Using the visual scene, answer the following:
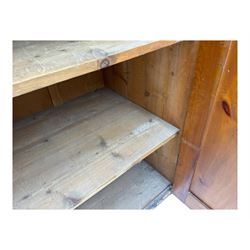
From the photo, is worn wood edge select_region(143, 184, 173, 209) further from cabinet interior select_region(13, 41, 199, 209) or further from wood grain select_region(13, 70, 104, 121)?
wood grain select_region(13, 70, 104, 121)

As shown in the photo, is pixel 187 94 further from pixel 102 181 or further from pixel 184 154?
pixel 102 181

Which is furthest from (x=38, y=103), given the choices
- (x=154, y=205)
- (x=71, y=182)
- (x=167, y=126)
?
(x=154, y=205)

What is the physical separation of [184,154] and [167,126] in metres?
0.12

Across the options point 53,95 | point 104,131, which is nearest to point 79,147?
point 104,131

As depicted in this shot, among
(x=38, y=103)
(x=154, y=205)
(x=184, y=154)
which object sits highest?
(x=38, y=103)

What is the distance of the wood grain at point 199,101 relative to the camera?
501 millimetres

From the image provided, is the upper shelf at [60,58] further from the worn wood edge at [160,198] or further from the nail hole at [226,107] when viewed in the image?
the worn wood edge at [160,198]

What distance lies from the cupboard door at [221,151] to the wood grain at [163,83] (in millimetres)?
100

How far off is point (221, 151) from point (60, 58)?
0.50 meters

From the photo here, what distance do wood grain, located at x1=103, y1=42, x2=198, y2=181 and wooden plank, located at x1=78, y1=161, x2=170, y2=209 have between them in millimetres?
63

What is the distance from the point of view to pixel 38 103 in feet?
2.46

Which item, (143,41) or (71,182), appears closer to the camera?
(143,41)

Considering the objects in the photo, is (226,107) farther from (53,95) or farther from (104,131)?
(53,95)

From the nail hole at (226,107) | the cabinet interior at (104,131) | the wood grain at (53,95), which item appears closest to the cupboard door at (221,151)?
the nail hole at (226,107)
